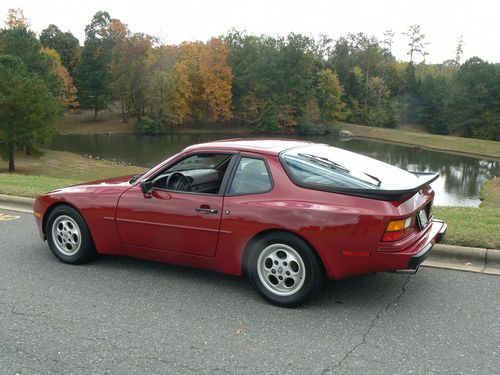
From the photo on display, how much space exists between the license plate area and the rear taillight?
305mm

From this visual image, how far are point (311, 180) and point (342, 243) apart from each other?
25.1 inches

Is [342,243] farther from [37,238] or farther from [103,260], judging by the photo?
[37,238]

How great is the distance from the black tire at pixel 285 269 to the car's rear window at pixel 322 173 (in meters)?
0.54

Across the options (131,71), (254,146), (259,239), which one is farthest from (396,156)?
(259,239)

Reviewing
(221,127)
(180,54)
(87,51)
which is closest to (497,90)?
(221,127)

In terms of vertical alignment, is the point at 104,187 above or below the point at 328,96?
below

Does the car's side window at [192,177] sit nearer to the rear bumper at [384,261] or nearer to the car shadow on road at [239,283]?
the car shadow on road at [239,283]

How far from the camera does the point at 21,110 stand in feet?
110

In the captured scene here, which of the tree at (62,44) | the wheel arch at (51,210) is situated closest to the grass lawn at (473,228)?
the wheel arch at (51,210)

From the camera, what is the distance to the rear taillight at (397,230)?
3.88m

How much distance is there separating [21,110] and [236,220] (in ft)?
110

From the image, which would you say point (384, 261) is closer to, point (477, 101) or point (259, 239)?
point (259, 239)

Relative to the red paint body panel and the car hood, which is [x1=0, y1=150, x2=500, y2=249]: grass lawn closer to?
the red paint body panel

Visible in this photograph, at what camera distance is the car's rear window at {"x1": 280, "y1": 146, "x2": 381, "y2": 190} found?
4.14 meters
